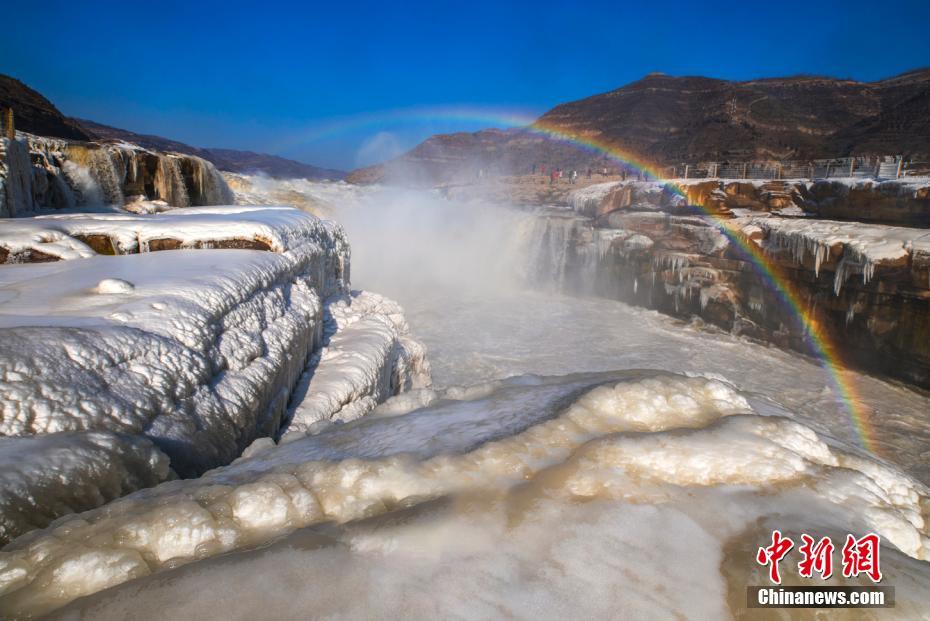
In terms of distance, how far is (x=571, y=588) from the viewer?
1.22 meters

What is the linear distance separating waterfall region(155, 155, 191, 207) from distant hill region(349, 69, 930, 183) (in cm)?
2889

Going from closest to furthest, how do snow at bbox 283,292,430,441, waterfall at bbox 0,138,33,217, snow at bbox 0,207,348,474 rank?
snow at bbox 0,207,348,474, snow at bbox 283,292,430,441, waterfall at bbox 0,138,33,217

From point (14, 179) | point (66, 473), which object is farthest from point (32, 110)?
point (66, 473)

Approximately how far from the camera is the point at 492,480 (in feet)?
5.39

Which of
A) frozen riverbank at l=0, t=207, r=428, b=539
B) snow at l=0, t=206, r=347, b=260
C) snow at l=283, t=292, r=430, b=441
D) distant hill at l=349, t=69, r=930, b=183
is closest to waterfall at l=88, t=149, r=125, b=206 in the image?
snow at l=0, t=206, r=347, b=260

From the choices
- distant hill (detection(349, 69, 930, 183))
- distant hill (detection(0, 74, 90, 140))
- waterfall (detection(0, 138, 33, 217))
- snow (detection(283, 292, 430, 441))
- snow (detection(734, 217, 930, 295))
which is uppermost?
distant hill (detection(349, 69, 930, 183))

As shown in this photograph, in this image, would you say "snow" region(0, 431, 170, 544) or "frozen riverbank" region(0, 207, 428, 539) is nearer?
"snow" region(0, 431, 170, 544)

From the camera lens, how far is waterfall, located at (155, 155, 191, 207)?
30.3 ft

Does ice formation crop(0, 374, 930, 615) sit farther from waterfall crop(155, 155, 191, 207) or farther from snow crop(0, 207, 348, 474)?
waterfall crop(155, 155, 191, 207)

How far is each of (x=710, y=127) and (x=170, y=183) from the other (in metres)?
39.6

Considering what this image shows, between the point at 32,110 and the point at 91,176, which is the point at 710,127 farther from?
the point at 32,110

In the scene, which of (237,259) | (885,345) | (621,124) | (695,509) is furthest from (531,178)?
(695,509)

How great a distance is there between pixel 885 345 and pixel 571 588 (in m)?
12.1

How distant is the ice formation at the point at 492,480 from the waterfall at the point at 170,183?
9.28 metres
